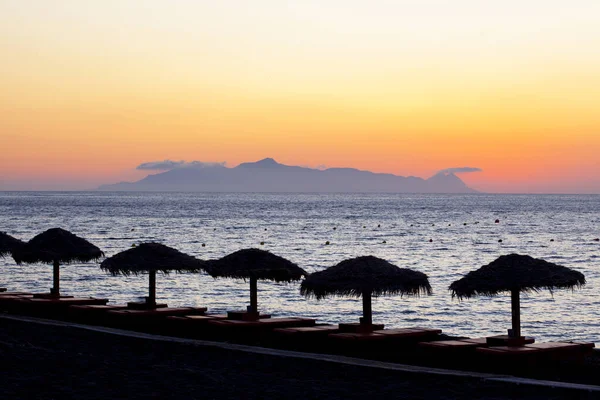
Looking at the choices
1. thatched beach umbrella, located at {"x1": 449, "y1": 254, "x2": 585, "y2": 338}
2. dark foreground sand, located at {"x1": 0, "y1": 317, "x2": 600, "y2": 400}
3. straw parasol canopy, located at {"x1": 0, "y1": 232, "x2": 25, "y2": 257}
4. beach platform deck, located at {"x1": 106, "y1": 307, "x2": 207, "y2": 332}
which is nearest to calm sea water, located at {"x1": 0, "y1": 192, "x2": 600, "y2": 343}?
straw parasol canopy, located at {"x1": 0, "y1": 232, "x2": 25, "y2": 257}

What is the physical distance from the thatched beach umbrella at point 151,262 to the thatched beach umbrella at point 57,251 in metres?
2.01

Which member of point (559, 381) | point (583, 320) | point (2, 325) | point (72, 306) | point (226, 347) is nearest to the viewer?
point (559, 381)

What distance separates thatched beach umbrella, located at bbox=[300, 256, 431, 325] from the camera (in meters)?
15.5

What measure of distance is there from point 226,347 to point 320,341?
5.60ft

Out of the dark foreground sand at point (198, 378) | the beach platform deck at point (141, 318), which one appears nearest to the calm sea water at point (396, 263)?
the beach platform deck at point (141, 318)

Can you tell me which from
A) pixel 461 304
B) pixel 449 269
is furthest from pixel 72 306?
pixel 449 269

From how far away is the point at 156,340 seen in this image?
53.2 ft

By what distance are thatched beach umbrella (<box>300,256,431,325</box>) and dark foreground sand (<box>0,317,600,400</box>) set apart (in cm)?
193

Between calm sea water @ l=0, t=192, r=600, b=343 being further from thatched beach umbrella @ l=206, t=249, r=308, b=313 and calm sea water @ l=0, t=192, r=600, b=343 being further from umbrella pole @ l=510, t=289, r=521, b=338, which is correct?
umbrella pole @ l=510, t=289, r=521, b=338

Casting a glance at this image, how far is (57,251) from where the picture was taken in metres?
21.3

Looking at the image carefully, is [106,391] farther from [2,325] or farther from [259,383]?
[2,325]

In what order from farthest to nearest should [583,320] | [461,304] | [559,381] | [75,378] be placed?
[461,304] < [583,320] < [559,381] < [75,378]

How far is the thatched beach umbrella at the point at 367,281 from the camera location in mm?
15477

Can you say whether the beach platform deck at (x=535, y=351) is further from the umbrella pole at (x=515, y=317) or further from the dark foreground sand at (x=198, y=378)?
the dark foreground sand at (x=198, y=378)
